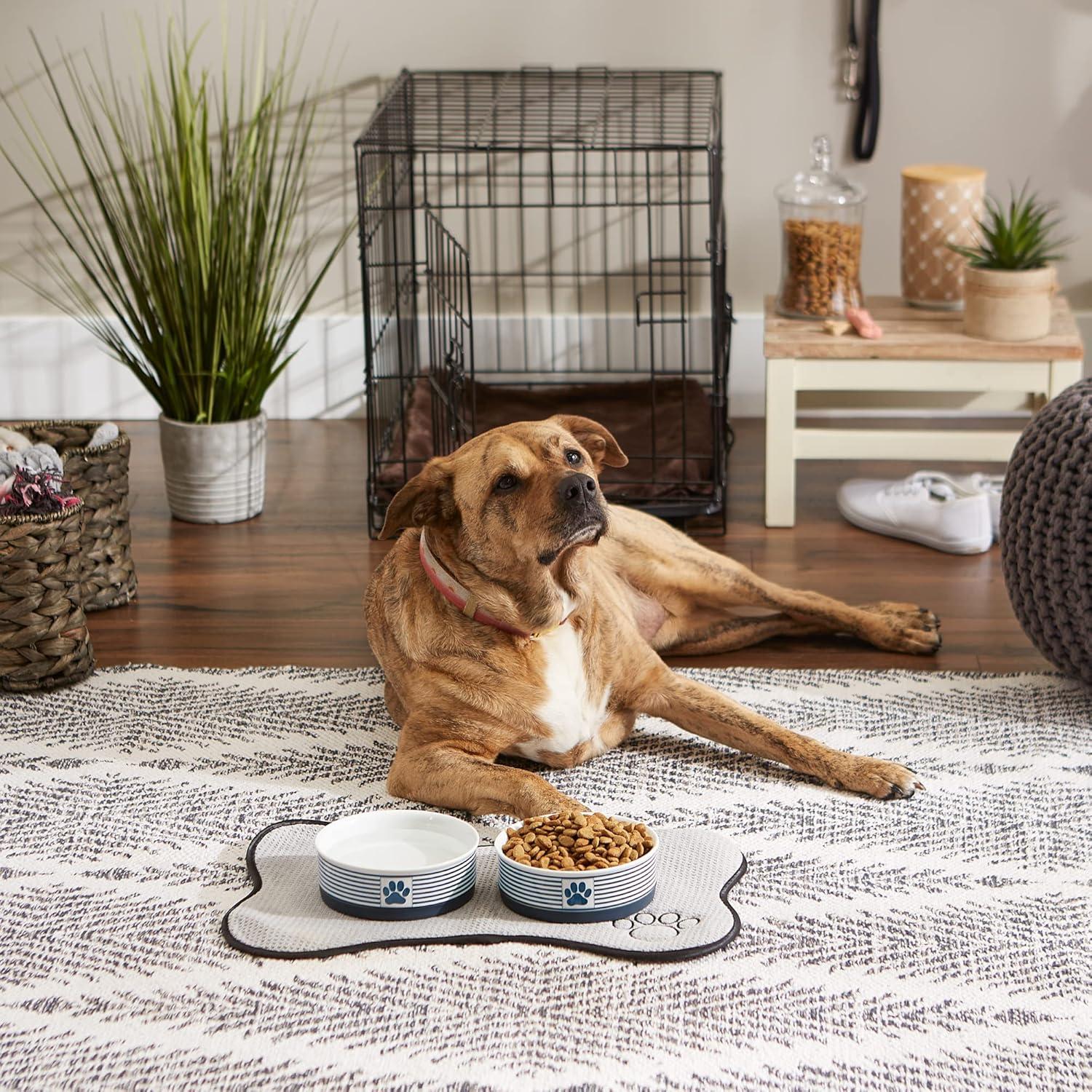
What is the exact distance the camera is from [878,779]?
2.29m

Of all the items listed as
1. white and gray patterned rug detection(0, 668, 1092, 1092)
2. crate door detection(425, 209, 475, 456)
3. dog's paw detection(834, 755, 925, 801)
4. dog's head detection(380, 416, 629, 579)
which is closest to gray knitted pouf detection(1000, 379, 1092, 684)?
white and gray patterned rug detection(0, 668, 1092, 1092)

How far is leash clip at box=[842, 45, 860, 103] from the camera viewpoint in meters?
4.17

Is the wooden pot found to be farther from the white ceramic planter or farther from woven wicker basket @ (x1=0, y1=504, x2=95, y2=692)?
woven wicker basket @ (x1=0, y1=504, x2=95, y2=692)

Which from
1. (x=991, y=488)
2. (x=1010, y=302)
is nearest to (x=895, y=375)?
(x=1010, y=302)

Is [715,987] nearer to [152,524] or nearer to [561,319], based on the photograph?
[152,524]

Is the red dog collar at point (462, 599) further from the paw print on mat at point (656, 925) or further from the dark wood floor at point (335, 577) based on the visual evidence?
the dark wood floor at point (335, 577)

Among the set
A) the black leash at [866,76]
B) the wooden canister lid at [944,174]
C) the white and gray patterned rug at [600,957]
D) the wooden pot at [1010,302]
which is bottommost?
the white and gray patterned rug at [600,957]

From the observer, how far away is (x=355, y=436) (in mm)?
4383

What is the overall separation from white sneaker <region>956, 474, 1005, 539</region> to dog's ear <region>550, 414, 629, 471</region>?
4.46 feet

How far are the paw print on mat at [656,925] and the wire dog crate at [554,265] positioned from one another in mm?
1762

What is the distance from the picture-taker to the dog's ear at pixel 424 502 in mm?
2172

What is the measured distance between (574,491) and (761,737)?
1.82 ft

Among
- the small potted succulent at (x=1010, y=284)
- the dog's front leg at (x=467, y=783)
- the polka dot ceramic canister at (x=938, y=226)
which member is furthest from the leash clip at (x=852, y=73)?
the dog's front leg at (x=467, y=783)

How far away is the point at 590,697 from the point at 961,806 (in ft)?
1.92
